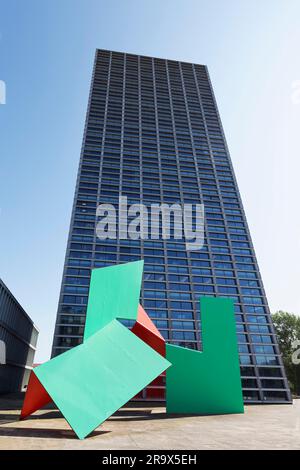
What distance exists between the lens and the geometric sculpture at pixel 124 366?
35.1ft

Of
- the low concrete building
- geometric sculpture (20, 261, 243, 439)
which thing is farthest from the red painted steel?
the low concrete building

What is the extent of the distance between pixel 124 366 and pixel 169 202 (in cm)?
4836

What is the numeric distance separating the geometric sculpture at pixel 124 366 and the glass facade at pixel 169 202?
2553 centimetres

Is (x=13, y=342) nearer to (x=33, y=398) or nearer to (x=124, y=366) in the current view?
(x=33, y=398)

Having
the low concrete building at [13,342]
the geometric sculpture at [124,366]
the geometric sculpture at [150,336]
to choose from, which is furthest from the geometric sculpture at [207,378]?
the low concrete building at [13,342]

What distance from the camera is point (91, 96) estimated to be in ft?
241

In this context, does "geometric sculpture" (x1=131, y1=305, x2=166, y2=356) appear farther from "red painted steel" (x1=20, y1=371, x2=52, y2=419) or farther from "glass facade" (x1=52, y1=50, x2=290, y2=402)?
"glass facade" (x1=52, y1=50, x2=290, y2=402)

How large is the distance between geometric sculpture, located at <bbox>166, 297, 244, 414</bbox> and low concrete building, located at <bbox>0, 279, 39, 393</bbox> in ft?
71.7

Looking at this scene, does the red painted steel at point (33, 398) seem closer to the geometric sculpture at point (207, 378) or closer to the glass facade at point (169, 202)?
the geometric sculpture at point (207, 378)

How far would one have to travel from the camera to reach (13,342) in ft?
127

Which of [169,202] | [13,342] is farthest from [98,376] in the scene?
[169,202]

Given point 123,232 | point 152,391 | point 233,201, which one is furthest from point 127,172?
point 152,391
